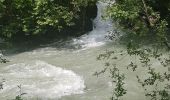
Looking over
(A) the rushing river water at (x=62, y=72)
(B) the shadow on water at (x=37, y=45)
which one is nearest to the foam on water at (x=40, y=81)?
(A) the rushing river water at (x=62, y=72)

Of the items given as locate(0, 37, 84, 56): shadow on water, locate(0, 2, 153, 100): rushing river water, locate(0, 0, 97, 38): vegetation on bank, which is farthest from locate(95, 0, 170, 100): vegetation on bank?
locate(0, 0, 97, 38): vegetation on bank

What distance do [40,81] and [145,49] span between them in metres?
4.72

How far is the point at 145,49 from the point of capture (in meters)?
6.64

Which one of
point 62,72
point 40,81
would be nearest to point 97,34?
point 62,72

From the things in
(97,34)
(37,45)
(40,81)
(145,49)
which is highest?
(145,49)

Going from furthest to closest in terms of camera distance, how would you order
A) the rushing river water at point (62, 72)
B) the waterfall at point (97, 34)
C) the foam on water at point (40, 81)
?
the waterfall at point (97, 34) → the foam on water at point (40, 81) → the rushing river water at point (62, 72)

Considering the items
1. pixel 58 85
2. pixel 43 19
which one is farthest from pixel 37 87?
pixel 43 19

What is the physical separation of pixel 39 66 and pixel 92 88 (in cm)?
274

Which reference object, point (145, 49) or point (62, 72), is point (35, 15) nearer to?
point (62, 72)

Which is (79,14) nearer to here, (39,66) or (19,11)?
(19,11)

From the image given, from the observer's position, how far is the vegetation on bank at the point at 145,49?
6.33 meters

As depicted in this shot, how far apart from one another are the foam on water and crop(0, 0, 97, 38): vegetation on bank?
2.85 meters

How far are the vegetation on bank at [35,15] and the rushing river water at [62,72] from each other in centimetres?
68

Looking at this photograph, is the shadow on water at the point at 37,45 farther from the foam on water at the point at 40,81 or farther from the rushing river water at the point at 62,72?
the foam on water at the point at 40,81
